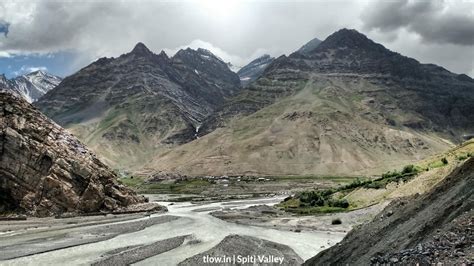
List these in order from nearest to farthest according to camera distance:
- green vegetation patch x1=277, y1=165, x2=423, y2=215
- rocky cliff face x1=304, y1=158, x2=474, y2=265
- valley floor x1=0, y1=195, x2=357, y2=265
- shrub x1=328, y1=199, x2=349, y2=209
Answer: rocky cliff face x1=304, y1=158, x2=474, y2=265
valley floor x1=0, y1=195, x2=357, y2=265
green vegetation patch x1=277, y1=165, x2=423, y2=215
shrub x1=328, y1=199, x2=349, y2=209

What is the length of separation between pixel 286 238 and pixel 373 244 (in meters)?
44.1

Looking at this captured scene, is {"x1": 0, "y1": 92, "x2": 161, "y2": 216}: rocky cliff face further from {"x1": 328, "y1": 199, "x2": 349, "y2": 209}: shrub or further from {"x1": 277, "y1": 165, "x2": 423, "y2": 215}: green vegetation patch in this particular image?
{"x1": 328, "y1": 199, "x2": 349, "y2": 209}: shrub

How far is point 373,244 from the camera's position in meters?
41.1

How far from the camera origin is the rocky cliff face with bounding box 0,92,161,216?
119188 mm

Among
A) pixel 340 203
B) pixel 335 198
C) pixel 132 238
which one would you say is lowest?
pixel 132 238

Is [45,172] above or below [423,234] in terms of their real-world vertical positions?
above

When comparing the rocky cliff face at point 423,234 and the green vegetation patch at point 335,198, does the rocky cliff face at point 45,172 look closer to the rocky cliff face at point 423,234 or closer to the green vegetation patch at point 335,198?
the green vegetation patch at point 335,198

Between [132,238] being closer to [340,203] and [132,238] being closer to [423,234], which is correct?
[340,203]

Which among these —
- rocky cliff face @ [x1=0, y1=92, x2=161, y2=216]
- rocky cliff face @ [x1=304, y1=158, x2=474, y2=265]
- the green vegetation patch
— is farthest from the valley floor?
rocky cliff face @ [x1=304, y1=158, x2=474, y2=265]

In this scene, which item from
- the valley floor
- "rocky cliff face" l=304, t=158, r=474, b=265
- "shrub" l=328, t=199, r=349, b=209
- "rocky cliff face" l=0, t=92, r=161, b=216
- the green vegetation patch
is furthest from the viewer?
"shrub" l=328, t=199, r=349, b=209

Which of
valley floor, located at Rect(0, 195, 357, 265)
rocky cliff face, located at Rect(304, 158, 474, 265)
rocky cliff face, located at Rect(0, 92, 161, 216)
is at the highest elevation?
rocky cliff face, located at Rect(0, 92, 161, 216)

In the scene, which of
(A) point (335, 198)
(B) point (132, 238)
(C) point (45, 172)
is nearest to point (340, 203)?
(A) point (335, 198)

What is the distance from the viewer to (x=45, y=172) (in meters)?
124

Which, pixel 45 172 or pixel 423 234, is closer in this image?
pixel 423 234
